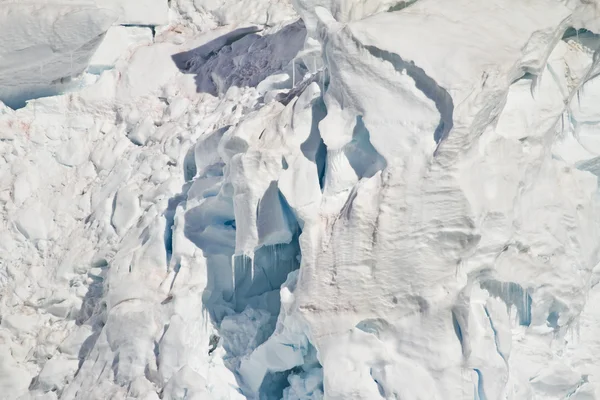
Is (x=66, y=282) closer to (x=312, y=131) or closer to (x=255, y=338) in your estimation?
(x=255, y=338)

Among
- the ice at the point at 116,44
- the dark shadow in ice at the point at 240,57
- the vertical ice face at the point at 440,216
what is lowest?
the ice at the point at 116,44

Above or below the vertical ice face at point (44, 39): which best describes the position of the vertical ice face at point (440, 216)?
above

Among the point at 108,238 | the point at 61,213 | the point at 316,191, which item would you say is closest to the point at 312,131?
the point at 316,191

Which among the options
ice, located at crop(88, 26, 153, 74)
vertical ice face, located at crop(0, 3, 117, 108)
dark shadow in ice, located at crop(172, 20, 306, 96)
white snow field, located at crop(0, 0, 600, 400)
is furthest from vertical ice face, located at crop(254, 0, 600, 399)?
ice, located at crop(88, 26, 153, 74)

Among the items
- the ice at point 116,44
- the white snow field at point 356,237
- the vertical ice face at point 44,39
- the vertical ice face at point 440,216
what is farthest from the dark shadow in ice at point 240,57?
the vertical ice face at point 440,216

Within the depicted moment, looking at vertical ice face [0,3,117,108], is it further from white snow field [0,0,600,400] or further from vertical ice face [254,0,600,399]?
vertical ice face [254,0,600,399]

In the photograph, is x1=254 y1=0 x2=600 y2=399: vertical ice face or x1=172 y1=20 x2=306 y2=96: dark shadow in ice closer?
x1=254 y1=0 x2=600 y2=399: vertical ice face

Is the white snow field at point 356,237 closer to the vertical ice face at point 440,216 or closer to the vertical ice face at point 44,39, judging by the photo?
the vertical ice face at point 440,216

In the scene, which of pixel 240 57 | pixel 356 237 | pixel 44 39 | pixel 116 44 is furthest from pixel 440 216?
pixel 116 44
